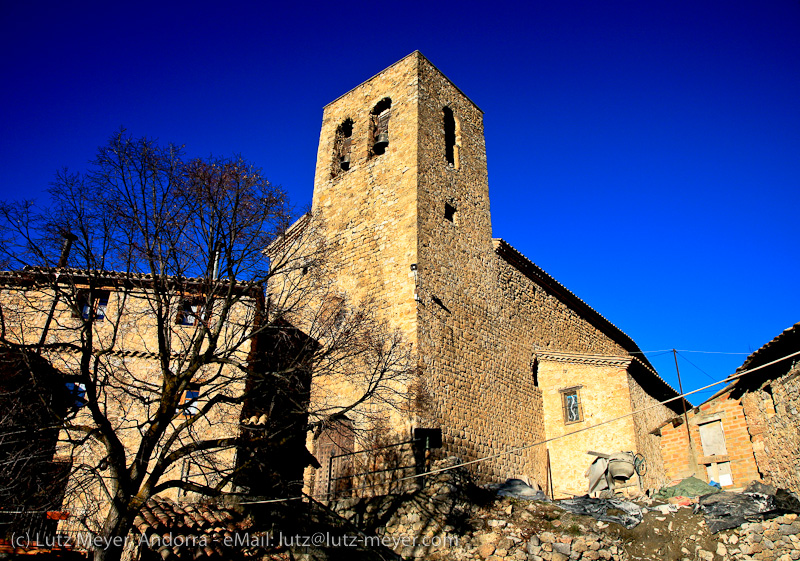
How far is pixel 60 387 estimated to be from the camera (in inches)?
295

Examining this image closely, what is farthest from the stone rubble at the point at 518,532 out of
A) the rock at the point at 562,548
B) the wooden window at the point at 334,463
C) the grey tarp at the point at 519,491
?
the wooden window at the point at 334,463

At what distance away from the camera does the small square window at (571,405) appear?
15.9 meters

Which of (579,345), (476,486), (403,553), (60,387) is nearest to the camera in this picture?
(60,387)

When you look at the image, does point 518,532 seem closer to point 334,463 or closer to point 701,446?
point 334,463

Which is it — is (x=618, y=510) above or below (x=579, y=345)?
below

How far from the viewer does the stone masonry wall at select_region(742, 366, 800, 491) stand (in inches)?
377

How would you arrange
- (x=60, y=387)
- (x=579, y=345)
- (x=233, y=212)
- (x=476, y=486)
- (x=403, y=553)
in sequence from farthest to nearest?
(x=579, y=345) < (x=476, y=486) < (x=403, y=553) < (x=233, y=212) < (x=60, y=387)

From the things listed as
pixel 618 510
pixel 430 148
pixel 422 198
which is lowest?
pixel 618 510

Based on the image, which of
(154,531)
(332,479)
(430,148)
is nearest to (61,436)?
(154,531)

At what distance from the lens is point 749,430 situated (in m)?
11.6

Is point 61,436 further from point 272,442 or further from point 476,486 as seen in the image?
point 476,486

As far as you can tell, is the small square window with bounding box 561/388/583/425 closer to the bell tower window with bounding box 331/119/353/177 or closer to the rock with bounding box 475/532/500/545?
the rock with bounding box 475/532/500/545

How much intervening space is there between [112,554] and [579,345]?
18.0 m

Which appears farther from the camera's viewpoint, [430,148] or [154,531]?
[430,148]
